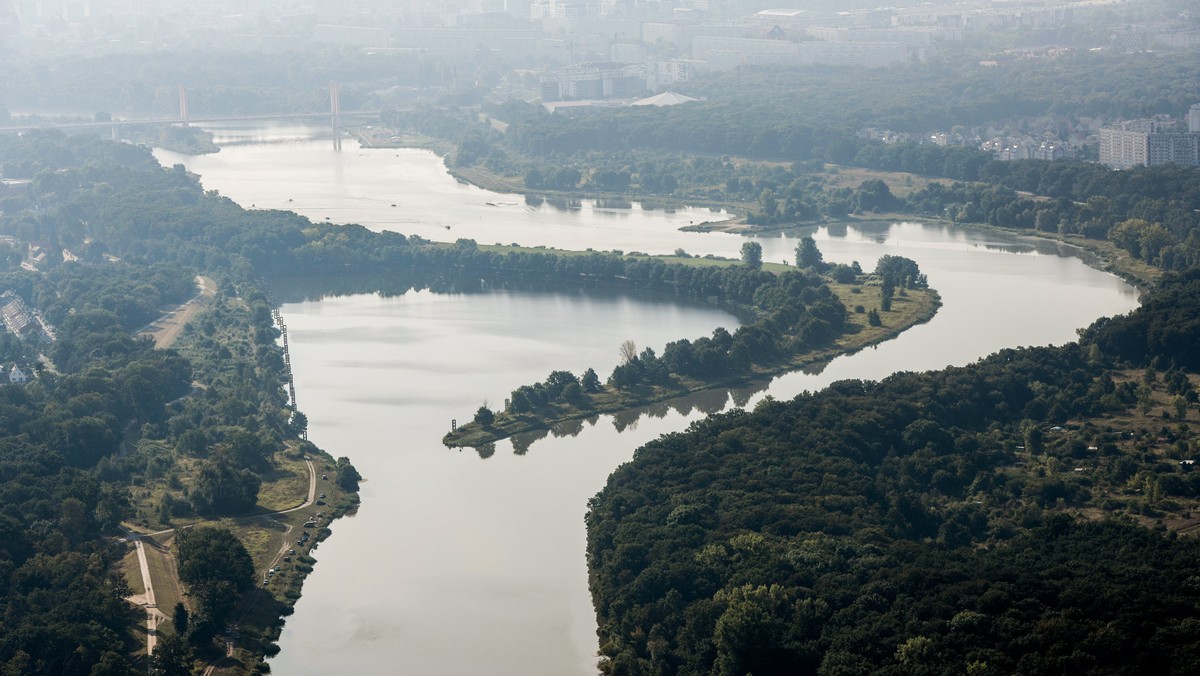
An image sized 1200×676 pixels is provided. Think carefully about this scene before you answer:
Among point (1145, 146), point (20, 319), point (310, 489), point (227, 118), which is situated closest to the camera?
point (310, 489)

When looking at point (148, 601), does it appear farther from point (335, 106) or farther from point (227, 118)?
point (227, 118)

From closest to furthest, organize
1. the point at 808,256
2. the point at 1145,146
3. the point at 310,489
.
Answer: the point at 310,489, the point at 808,256, the point at 1145,146

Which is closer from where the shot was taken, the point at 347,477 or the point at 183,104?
the point at 347,477

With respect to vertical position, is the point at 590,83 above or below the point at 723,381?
above

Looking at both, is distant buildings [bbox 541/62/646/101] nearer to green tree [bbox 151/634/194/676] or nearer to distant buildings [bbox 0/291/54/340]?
distant buildings [bbox 0/291/54/340]

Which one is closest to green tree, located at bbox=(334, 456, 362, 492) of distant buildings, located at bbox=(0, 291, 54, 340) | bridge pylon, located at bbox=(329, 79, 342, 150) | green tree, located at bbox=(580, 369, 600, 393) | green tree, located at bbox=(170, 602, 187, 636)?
green tree, located at bbox=(170, 602, 187, 636)

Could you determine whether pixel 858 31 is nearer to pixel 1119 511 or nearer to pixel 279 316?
pixel 279 316

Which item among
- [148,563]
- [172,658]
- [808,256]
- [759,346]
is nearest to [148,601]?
[148,563]
